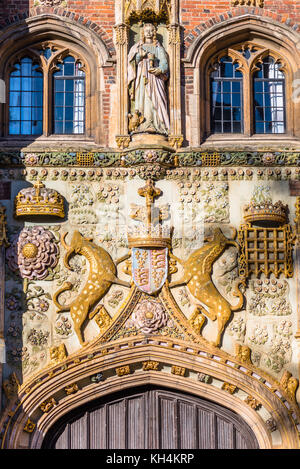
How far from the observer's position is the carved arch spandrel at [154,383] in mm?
22703

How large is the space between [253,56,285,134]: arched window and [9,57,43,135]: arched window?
12.2 feet

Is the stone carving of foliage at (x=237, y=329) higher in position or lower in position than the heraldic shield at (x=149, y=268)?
lower

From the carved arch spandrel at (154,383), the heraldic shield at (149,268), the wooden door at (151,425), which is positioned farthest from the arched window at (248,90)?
the wooden door at (151,425)

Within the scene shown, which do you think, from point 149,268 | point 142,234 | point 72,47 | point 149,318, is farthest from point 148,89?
point 149,318

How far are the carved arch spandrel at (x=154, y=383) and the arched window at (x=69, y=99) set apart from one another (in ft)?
12.9

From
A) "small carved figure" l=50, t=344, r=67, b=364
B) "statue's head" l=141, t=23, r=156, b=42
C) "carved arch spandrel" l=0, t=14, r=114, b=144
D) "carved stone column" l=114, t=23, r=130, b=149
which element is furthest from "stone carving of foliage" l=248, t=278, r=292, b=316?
"statue's head" l=141, t=23, r=156, b=42

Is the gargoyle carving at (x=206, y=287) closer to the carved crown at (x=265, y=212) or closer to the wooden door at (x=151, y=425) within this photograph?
the carved crown at (x=265, y=212)

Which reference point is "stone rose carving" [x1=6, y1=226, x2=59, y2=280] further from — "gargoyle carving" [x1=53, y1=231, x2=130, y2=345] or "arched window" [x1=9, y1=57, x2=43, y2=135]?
"arched window" [x1=9, y1=57, x2=43, y2=135]

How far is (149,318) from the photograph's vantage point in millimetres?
23016

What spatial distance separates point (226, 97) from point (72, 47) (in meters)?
2.78

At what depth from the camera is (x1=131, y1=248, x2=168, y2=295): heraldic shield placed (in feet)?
75.9

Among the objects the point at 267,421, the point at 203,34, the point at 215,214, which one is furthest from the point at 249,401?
the point at 203,34

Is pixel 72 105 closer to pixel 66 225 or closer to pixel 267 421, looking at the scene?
pixel 66 225

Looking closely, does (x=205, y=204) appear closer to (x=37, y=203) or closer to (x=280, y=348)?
(x=280, y=348)
